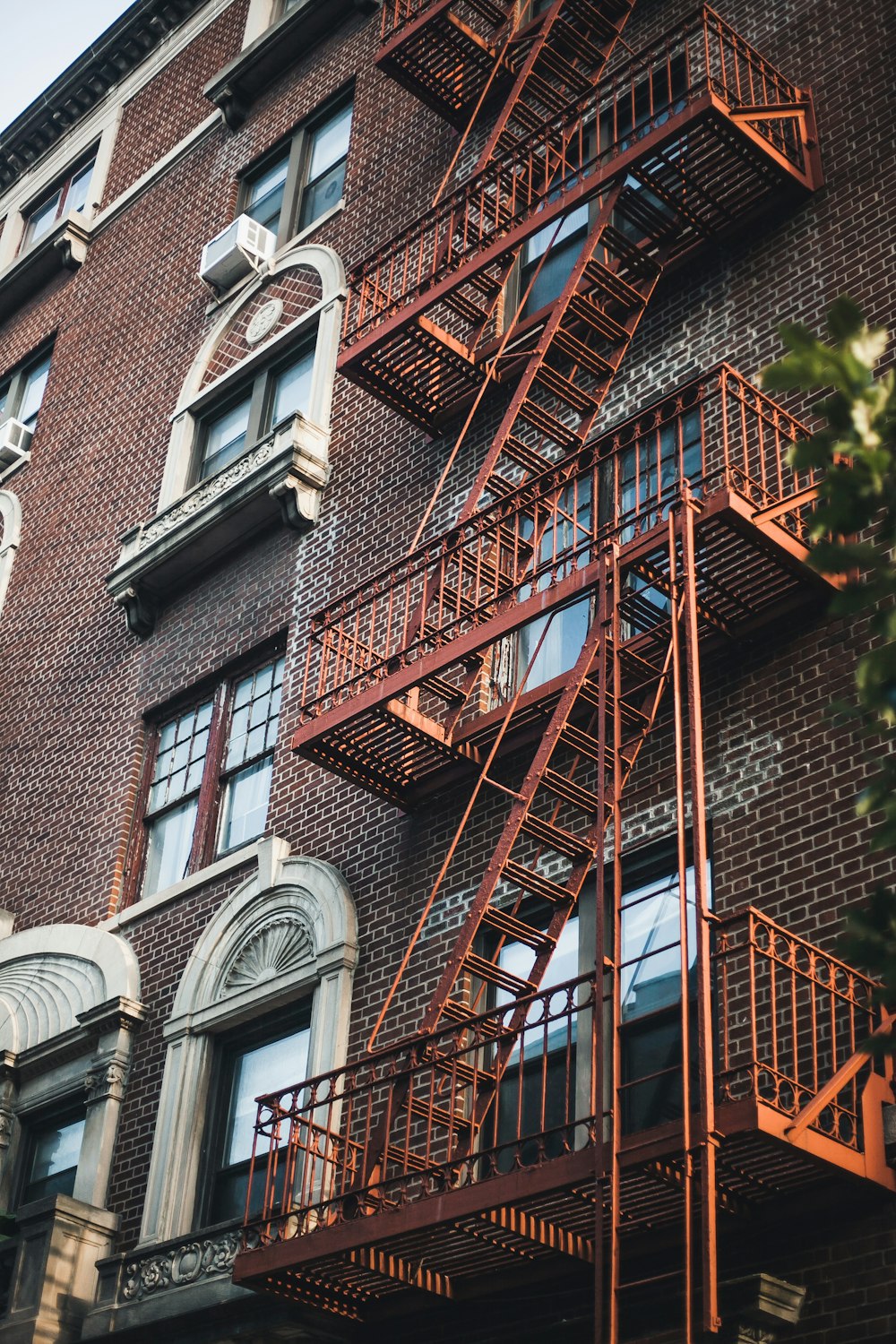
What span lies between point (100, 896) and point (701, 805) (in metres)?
9.30

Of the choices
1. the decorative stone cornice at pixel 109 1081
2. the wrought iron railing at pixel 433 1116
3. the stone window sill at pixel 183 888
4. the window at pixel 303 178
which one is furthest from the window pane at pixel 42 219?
the wrought iron railing at pixel 433 1116

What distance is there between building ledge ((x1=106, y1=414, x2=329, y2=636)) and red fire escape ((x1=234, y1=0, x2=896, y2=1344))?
1510mm

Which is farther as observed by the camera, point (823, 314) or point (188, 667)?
point (188, 667)

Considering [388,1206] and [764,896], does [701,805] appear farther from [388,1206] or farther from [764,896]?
[388,1206]

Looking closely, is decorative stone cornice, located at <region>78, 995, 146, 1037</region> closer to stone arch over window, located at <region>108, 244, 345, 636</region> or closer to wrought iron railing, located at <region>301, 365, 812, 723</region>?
wrought iron railing, located at <region>301, 365, 812, 723</region>

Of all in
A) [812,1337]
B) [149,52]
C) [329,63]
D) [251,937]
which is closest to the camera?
[812,1337]

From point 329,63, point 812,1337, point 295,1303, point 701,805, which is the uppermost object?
point 329,63

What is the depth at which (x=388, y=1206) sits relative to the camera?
11.4 meters

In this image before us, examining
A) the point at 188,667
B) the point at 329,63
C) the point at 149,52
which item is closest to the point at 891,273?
the point at 188,667

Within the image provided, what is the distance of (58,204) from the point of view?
2927 cm

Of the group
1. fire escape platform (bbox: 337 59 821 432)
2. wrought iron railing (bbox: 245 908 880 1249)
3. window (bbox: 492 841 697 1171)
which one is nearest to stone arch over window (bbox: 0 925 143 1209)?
wrought iron railing (bbox: 245 908 880 1249)

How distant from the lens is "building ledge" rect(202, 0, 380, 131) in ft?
76.7

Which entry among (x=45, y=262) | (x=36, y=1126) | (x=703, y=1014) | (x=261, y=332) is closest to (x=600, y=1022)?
(x=703, y=1014)

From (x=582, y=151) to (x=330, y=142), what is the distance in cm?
651
